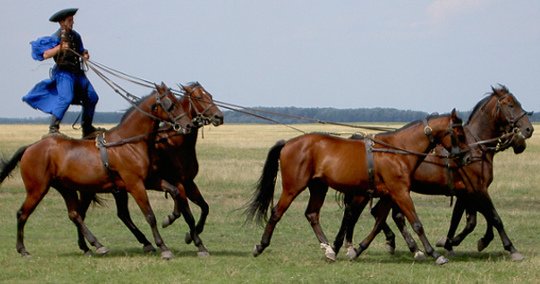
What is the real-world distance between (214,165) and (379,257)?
72.2ft

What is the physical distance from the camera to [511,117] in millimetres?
13172

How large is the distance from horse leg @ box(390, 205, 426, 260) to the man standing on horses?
4.19 m

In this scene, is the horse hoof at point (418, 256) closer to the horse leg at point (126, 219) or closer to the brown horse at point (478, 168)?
the brown horse at point (478, 168)

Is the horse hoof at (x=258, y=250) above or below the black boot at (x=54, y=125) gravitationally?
below

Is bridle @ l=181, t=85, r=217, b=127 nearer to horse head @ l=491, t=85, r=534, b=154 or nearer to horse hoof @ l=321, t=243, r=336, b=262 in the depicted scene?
horse hoof @ l=321, t=243, r=336, b=262

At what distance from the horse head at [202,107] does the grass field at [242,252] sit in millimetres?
1766

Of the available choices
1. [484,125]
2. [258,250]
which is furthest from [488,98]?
[258,250]

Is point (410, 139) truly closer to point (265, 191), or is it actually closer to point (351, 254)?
point (351, 254)

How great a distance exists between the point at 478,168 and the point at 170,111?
4.22 metres

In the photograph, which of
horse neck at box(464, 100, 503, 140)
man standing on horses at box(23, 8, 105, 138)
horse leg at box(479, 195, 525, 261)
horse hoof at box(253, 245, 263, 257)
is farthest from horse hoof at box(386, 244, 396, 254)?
man standing on horses at box(23, 8, 105, 138)

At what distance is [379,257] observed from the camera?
12984 millimetres

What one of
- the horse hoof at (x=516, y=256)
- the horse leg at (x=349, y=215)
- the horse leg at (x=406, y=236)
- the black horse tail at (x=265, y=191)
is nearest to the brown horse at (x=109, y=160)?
the black horse tail at (x=265, y=191)

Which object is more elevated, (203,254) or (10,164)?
(10,164)

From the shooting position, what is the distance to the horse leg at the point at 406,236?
1244 centimetres
